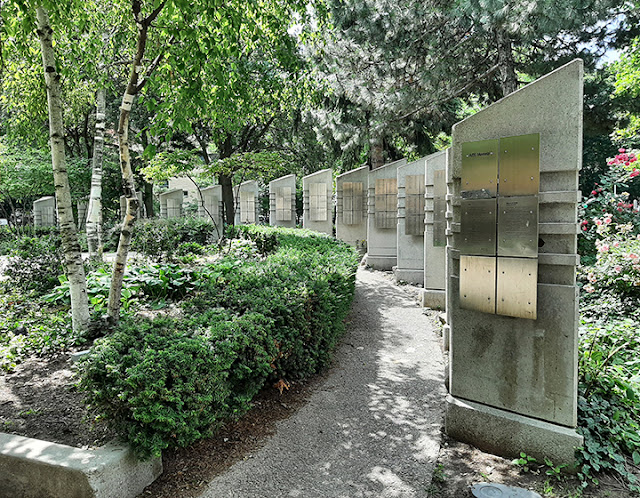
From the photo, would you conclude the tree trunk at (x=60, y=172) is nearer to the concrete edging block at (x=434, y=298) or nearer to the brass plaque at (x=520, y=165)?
the brass plaque at (x=520, y=165)

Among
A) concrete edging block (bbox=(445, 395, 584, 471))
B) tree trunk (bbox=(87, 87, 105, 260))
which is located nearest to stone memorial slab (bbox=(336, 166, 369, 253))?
tree trunk (bbox=(87, 87, 105, 260))

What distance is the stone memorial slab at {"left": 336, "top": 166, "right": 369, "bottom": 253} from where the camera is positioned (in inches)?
503

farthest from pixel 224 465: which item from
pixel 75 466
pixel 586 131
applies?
pixel 586 131

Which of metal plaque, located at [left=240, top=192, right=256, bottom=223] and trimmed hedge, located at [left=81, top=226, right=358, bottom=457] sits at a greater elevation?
metal plaque, located at [left=240, top=192, right=256, bottom=223]

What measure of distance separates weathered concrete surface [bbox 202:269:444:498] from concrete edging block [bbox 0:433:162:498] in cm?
50

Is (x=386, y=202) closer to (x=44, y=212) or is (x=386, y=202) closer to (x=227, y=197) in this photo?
(x=227, y=197)

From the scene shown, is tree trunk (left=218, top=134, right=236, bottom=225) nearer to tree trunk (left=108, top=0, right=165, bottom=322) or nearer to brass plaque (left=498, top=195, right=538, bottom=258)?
tree trunk (left=108, top=0, right=165, bottom=322)

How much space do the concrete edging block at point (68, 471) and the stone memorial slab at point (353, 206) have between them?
10.8 m

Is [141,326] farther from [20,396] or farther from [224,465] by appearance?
[20,396]

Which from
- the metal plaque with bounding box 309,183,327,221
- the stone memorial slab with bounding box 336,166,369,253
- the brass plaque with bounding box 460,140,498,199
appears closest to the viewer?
the brass plaque with bounding box 460,140,498,199

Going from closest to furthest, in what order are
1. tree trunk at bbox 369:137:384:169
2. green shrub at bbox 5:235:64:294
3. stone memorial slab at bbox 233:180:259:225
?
1. green shrub at bbox 5:235:64:294
2. tree trunk at bbox 369:137:384:169
3. stone memorial slab at bbox 233:180:259:225

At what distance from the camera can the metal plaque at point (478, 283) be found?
311cm

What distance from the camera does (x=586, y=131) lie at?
12.7m

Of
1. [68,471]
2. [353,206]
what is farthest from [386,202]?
[68,471]
